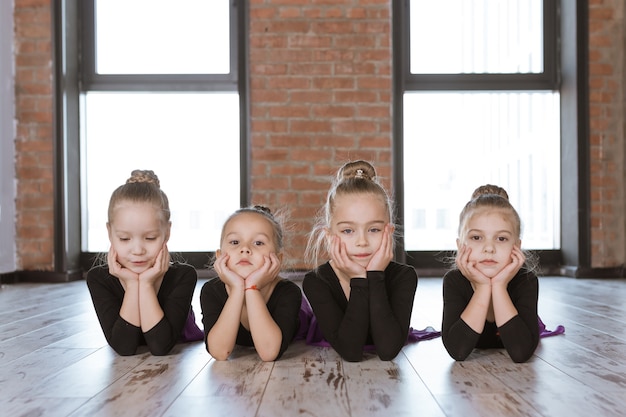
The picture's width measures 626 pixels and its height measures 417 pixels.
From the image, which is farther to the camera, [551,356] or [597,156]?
[597,156]

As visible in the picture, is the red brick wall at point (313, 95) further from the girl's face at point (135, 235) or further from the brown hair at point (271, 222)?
the girl's face at point (135, 235)

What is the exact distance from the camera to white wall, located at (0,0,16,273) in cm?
396

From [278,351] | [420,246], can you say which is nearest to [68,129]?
[420,246]

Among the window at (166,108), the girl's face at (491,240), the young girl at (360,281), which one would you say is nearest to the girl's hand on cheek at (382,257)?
the young girl at (360,281)

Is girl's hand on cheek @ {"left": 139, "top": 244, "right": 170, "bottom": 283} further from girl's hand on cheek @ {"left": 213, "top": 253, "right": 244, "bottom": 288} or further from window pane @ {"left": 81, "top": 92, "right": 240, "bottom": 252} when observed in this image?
window pane @ {"left": 81, "top": 92, "right": 240, "bottom": 252}

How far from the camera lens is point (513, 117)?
4449 millimetres

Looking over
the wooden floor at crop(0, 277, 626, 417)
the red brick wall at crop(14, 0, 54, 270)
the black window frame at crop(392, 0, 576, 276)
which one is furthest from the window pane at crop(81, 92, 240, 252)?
the wooden floor at crop(0, 277, 626, 417)

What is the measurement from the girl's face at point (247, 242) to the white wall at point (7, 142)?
285 cm

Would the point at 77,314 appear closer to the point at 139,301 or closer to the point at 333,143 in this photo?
the point at 139,301

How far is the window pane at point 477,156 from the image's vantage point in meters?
4.41

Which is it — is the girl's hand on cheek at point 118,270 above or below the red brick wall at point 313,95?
below

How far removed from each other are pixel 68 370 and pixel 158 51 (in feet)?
10.7

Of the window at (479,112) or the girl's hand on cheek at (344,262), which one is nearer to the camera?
the girl's hand on cheek at (344,262)

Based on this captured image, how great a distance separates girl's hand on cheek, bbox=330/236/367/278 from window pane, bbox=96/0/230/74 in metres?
2.98
